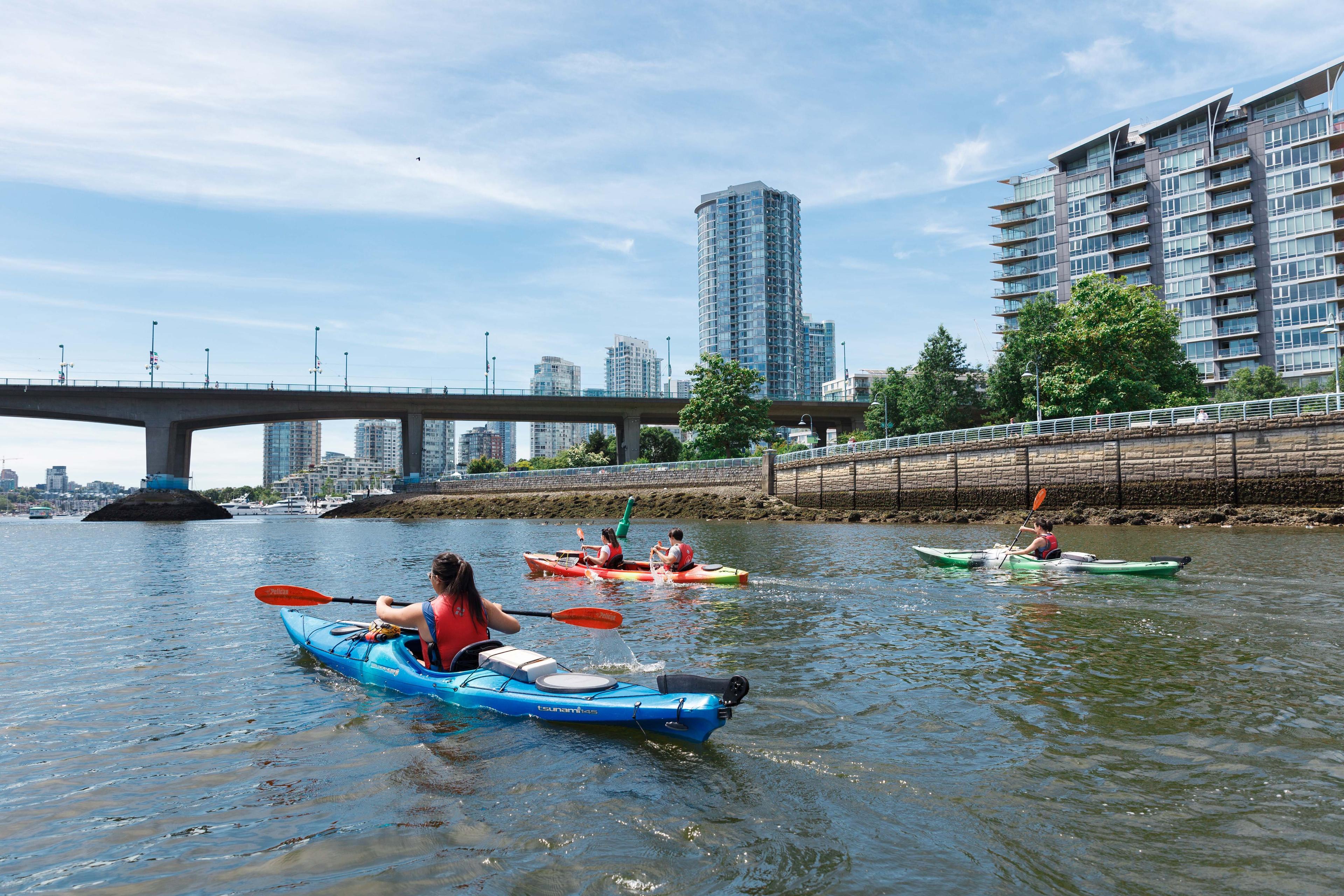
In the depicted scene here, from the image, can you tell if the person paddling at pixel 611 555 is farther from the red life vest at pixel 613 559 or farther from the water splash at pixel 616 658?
the water splash at pixel 616 658

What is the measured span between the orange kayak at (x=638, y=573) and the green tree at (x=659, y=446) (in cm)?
8303

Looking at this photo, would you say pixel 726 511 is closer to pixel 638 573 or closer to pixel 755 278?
pixel 638 573

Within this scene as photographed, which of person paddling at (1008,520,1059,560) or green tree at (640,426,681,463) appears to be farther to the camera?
green tree at (640,426,681,463)

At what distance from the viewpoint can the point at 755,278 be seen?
16675 centimetres

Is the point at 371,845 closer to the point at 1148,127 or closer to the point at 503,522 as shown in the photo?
the point at 503,522

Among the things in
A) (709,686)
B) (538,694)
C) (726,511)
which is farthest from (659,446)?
(709,686)

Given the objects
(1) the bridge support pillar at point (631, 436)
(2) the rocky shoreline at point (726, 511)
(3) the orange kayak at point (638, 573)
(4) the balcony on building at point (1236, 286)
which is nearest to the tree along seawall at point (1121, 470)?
(2) the rocky shoreline at point (726, 511)

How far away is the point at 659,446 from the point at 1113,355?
6477 centimetres

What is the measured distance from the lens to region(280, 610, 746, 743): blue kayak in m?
6.93

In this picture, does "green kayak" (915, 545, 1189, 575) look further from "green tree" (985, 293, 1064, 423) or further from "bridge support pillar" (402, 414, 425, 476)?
"bridge support pillar" (402, 414, 425, 476)

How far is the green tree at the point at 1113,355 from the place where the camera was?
1983 inches

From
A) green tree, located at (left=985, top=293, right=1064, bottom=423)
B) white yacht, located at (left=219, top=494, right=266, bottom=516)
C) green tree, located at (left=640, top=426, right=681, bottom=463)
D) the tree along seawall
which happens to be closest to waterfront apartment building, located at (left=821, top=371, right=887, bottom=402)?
green tree, located at (left=640, top=426, right=681, bottom=463)

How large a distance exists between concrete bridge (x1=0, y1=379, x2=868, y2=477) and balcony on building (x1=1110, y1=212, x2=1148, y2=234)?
33.2 meters

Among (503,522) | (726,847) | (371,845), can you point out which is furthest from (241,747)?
(503,522)
